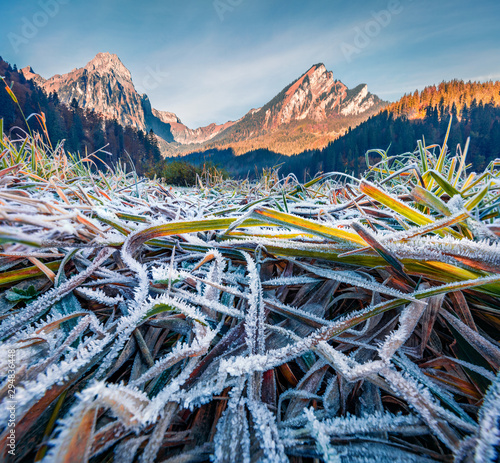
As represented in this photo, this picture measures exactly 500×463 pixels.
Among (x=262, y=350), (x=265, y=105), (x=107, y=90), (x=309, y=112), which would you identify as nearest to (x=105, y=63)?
(x=107, y=90)

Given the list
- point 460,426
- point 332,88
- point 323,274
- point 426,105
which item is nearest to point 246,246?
point 323,274

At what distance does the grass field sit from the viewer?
255 millimetres

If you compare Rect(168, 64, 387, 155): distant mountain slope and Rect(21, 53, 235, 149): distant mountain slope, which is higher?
Rect(21, 53, 235, 149): distant mountain slope

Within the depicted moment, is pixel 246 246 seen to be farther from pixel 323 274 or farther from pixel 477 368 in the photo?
pixel 477 368

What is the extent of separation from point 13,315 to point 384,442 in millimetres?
600

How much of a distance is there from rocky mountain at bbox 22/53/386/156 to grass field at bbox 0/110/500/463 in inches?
2017

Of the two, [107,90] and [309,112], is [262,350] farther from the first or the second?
[107,90]

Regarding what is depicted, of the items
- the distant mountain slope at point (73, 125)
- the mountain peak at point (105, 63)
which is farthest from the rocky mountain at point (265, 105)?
the distant mountain slope at point (73, 125)

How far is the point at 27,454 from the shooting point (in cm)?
25

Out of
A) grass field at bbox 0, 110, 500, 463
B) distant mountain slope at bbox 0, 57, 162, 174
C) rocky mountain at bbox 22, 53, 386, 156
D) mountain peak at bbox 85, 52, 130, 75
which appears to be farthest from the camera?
mountain peak at bbox 85, 52, 130, 75

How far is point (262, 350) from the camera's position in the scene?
345 millimetres

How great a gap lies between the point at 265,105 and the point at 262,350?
7054 centimetres

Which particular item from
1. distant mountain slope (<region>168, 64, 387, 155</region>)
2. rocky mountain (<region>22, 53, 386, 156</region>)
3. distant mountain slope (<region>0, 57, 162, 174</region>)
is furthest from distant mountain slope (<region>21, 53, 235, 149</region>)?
distant mountain slope (<region>0, 57, 162, 174</region>)

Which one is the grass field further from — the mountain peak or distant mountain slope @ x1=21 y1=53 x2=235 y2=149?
the mountain peak
